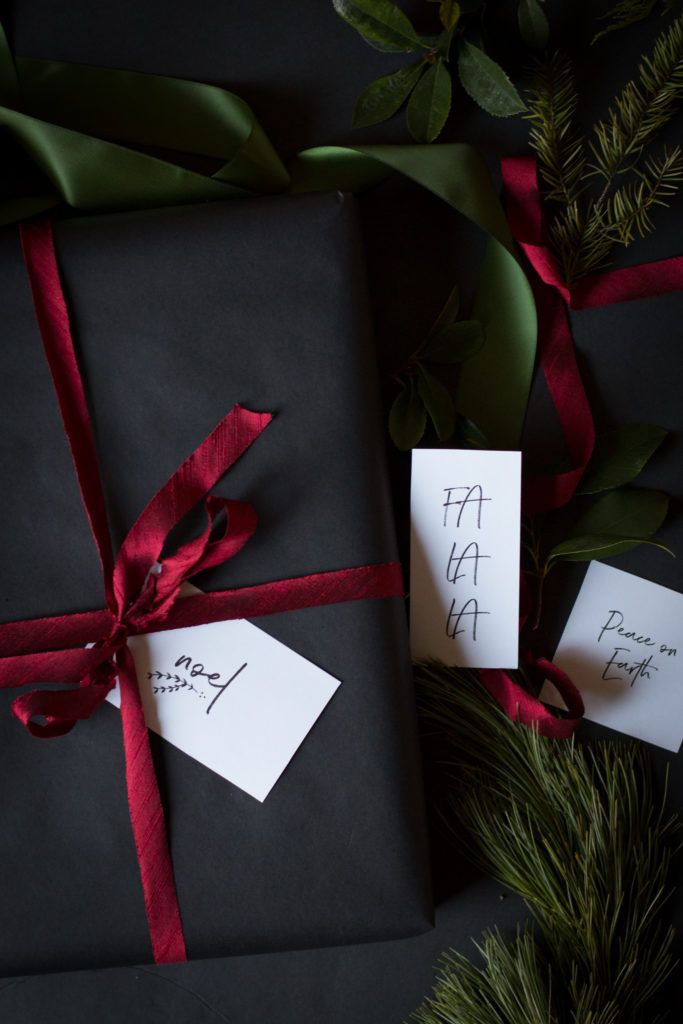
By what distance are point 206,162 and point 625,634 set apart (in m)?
0.71

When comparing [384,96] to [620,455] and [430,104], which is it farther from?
[620,455]

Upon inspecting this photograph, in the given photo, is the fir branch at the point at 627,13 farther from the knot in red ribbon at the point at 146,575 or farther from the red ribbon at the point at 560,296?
the knot in red ribbon at the point at 146,575

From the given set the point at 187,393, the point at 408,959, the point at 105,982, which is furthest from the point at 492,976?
the point at 187,393

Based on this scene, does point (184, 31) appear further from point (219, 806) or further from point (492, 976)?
point (492, 976)

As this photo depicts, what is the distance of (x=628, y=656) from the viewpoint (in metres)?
0.94

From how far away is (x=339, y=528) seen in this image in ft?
2.70

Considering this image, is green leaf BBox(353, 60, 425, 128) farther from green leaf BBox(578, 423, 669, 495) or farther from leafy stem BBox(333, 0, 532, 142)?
green leaf BBox(578, 423, 669, 495)

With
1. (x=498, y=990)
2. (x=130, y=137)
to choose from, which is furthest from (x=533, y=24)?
(x=498, y=990)

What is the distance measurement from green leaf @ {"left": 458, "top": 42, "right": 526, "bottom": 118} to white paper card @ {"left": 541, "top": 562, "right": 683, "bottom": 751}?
20.3 inches

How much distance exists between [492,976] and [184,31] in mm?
1071

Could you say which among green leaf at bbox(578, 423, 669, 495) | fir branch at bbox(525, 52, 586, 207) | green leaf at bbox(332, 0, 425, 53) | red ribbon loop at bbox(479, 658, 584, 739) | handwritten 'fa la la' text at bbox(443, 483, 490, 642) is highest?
Answer: green leaf at bbox(332, 0, 425, 53)

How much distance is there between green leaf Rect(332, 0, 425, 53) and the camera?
0.85 metres

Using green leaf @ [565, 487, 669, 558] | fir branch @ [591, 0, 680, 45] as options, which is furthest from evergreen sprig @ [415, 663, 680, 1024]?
fir branch @ [591, 0, 680, 45]

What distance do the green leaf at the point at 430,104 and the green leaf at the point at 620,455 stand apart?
0.38m
